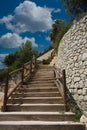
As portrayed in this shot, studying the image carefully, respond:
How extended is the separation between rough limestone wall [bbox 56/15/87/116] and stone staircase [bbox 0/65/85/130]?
62 cm

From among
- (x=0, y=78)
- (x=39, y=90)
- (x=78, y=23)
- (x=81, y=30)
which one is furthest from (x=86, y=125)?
(x=0, y=78)

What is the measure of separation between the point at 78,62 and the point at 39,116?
254cm

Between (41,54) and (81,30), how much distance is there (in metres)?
24.3

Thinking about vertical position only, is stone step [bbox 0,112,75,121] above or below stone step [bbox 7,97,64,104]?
below

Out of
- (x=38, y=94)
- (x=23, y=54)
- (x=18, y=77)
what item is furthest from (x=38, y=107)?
(x=23, y=54)

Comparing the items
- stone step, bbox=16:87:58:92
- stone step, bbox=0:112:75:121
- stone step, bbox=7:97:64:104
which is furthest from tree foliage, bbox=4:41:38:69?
stone step, bbox=0:112:75:121

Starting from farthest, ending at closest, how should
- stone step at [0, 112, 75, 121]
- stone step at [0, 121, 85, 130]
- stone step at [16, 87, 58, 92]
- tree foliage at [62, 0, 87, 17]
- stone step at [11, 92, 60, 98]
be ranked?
tree foliage at [62, 0, 87, 17] < stone step at [16, 87, 58, 92] < stone step at [11, 92, 60, 98] < stone step at [0, 112, 75, 121] < stone step at [0, 121, 85, 130]

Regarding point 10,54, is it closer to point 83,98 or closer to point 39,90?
point 39,90

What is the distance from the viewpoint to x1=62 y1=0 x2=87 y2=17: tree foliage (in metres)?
8.69

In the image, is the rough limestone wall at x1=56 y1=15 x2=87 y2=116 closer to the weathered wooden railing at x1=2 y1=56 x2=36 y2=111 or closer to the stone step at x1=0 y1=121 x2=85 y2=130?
the stone step at x1=0 y1=121 x2=85 y2=130

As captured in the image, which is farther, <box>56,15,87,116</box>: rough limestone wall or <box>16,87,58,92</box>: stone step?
<box>16,87,58,92</box>: stone step

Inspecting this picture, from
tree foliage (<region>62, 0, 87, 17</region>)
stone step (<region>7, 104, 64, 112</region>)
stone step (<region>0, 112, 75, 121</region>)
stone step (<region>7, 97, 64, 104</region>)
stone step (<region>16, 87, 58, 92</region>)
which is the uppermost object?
tree foliage (<region>62, 0, 87, 17</region>)

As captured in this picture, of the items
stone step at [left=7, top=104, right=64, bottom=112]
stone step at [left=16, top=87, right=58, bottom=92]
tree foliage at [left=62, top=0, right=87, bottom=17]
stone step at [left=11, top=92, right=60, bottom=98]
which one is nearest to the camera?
stone step at [left=7, top=104, right=64, bottom=112]

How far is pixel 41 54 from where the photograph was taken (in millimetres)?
31359
